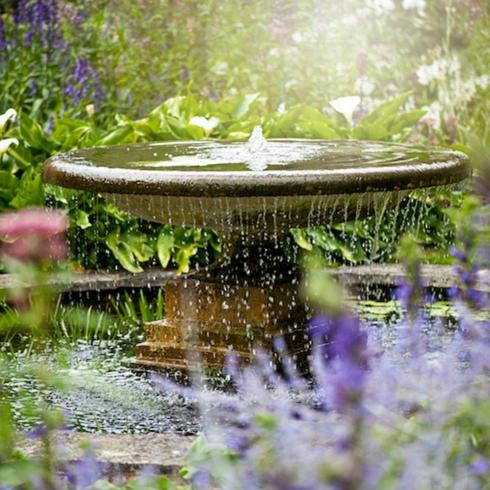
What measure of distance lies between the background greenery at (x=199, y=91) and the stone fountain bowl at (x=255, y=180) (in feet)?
3.31

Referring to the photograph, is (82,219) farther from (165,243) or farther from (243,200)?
(243,200)

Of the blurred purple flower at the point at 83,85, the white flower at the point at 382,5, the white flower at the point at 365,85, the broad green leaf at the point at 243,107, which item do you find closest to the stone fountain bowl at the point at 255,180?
the broad green leaf at the point at 243,107

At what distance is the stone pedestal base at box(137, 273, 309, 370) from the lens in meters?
3.76

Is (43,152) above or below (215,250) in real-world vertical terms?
above

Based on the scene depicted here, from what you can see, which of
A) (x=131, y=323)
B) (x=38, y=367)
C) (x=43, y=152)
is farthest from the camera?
(x=43, y=152)

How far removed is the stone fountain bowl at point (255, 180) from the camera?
3119mm

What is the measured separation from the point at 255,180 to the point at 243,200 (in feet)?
0.93

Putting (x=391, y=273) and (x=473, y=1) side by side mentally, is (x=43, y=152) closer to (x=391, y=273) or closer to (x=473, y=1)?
(x=391, y=273)

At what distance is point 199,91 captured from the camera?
7.55 m

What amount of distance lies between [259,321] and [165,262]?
46.2 inches

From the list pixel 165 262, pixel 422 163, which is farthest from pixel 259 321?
pixel 165 262

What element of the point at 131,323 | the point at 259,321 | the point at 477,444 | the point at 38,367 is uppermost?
the point at 38,367

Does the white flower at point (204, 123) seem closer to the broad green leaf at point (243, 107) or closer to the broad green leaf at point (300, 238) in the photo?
the broad green leaf at point (300, 238)

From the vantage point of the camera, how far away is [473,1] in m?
8.54
